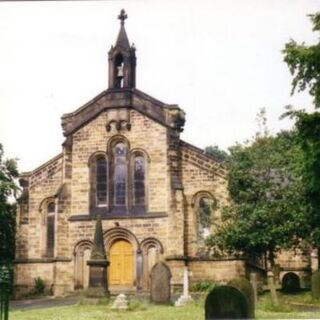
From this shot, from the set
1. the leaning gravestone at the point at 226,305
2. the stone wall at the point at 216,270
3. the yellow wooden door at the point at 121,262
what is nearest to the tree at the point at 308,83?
the leaning gravestone at the point at 226,305

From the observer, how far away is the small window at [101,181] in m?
32.0

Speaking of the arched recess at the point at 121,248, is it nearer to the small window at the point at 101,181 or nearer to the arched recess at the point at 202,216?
the small window at the point at 101,181

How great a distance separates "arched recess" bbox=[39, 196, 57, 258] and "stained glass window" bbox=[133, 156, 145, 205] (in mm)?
4172

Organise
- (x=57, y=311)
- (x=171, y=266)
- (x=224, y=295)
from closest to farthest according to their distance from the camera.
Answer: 1. (x=224, y=295)
2. (x=57, y=311)
3. (x=171, y=266)

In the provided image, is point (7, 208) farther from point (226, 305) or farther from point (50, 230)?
point (226, 305)

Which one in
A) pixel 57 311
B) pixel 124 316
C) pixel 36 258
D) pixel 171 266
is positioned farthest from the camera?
Answer: pixel 36 258

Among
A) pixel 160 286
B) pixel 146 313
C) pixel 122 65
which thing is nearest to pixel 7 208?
pixel 122 65

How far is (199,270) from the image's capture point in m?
30.0

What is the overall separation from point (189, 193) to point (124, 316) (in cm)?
1256

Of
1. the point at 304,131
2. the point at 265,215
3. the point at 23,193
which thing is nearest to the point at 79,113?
the point at 23,193

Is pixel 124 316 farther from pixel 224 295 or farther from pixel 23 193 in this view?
pixel 23 193

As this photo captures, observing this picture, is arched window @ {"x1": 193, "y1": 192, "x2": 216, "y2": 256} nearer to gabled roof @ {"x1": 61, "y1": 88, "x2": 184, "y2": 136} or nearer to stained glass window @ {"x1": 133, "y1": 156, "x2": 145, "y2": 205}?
stained glass window @ {"x1": 133, "y1": 156, "x2": 145, "y2": 205}

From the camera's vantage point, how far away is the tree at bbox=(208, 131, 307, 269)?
25.6 m

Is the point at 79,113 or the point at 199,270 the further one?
the point at 79,113
